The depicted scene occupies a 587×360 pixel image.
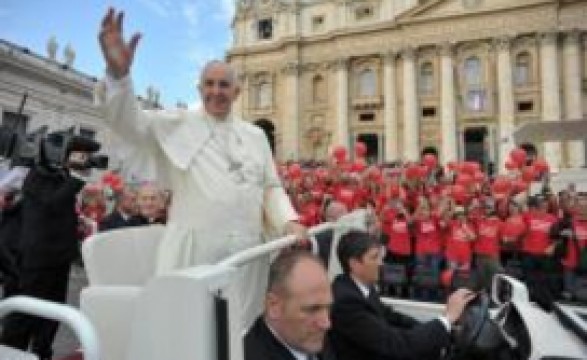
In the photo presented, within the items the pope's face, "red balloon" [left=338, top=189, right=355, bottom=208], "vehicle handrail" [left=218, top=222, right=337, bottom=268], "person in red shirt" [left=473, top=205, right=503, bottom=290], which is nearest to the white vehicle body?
"vehicle handrail" [left=218, top=222, right=337, bottom=268]

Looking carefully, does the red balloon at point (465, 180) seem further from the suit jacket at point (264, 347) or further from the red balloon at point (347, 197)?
the suit jacket at point (264, 347)

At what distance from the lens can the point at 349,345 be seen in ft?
9.27

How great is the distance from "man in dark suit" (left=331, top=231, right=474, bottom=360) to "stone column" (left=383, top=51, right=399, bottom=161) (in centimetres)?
4351

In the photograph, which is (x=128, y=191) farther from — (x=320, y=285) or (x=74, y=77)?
(x=74, y=77)

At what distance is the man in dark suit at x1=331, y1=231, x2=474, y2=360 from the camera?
2621 mm

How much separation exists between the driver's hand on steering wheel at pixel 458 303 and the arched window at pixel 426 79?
44.5 m

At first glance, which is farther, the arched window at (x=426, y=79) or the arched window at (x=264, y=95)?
the arched window at (x=264, y=95)

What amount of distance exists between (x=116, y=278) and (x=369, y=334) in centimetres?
118

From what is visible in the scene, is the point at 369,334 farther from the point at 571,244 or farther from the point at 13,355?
the point at 571,244

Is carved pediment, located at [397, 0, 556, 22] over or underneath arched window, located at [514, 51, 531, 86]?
over

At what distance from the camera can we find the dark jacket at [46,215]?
429 centimetres

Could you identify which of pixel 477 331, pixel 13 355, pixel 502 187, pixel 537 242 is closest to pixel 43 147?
pixel 13 355

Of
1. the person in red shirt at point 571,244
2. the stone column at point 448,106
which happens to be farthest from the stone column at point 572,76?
the person in red shirt at point 571,244

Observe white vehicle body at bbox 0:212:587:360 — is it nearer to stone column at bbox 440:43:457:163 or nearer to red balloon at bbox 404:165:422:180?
red balloon at bbox 404:165:422:180
